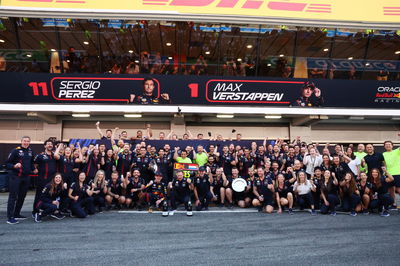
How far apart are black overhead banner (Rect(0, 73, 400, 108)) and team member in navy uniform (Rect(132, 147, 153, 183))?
527 cm

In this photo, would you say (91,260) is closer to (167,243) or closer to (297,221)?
(167,243)

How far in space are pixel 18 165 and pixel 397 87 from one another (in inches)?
725

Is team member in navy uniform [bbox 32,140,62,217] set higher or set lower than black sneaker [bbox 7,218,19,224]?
higher

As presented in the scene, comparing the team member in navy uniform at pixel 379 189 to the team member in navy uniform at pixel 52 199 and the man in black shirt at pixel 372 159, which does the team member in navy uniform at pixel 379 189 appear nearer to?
the man in black shirt at pixel 372 159

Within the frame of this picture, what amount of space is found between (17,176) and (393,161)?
11312mm

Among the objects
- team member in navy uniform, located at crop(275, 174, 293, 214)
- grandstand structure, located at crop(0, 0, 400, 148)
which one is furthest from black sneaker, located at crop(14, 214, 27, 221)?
grandstand structure, located at crop(0, 0, 400, 148)

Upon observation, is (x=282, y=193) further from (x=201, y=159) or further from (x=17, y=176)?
(x=17, y=176)

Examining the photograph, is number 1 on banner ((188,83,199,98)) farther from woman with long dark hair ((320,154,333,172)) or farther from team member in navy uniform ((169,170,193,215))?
woman with long dark hair ((320,154,333,172))

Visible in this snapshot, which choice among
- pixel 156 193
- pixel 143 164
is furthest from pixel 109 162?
pixel 156 193

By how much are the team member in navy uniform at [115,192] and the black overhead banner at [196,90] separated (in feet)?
21.1

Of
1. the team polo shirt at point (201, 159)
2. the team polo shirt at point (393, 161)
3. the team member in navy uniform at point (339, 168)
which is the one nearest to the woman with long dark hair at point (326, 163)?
the team member in navy uniform at point (339, 168)

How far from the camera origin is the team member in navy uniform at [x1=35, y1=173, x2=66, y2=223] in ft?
21.3

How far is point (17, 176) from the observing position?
21.2ft

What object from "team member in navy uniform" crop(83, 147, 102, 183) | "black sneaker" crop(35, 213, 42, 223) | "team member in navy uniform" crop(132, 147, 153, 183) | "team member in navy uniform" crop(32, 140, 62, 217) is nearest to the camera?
"black sneaker" crop(35, 213, 42, 223)
